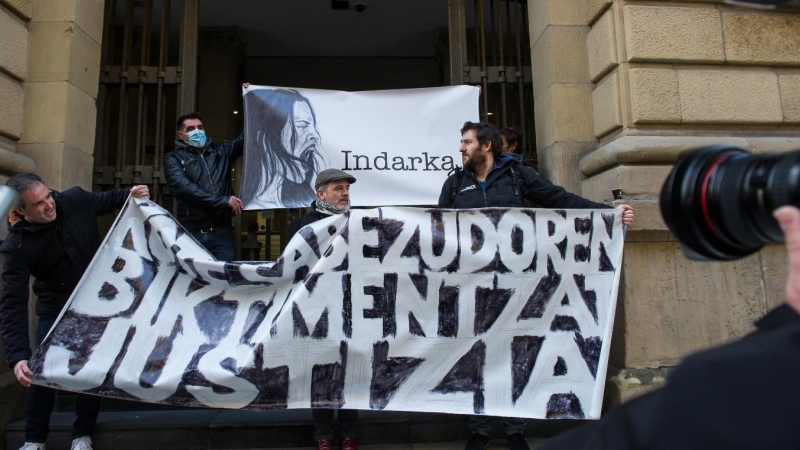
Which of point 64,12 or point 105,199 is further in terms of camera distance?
point 64,12

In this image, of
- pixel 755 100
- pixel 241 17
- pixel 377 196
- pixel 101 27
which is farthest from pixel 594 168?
pixel 241 17

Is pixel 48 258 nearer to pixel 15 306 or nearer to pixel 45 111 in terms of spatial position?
pixel 15 306

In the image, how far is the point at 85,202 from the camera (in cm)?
389

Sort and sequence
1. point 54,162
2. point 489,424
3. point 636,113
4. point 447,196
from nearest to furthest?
point 489,424 → point 447,196 → point 636,113 → point 54,162

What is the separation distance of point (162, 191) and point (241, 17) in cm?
501

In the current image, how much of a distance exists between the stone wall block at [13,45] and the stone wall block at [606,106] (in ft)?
15.9

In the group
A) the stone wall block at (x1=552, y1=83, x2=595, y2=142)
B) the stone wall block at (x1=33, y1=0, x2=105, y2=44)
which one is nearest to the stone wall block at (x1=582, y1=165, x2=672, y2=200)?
the stone wall block at (x1=552, y1=83, x2=595, y2=142)

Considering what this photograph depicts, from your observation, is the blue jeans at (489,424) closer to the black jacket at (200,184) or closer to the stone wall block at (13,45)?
the black jacket at (200,184)

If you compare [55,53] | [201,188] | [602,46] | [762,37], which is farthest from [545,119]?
[55,53]

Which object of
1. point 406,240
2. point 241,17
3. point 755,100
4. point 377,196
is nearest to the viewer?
point 406,240

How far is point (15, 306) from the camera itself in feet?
11.4

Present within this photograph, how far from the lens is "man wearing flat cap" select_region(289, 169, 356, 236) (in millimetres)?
3943

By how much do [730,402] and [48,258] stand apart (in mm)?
3967

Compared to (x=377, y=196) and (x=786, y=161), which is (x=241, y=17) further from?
(x=786, y=161)
